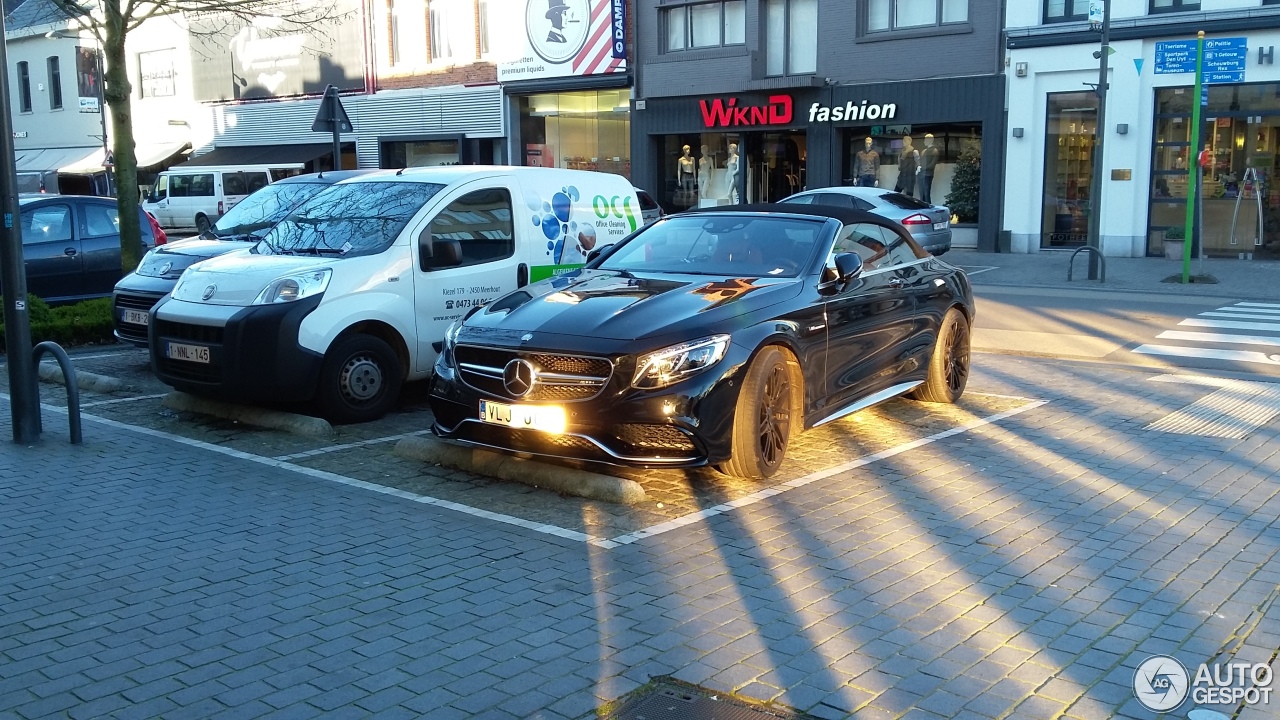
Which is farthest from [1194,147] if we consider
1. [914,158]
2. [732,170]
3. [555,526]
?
Answer: [555,526]

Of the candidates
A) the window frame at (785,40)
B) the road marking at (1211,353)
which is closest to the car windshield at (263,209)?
the road marking at (1211,353)

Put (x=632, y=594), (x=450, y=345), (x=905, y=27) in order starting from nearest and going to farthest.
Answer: (x=632, y=594) → (x=450, y=345) → (x=905, y=27)

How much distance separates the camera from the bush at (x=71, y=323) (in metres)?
12.0

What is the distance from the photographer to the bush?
12.0 m

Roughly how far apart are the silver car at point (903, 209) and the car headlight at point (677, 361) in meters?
14.7

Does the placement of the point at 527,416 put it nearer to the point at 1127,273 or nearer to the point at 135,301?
the point at 135,301

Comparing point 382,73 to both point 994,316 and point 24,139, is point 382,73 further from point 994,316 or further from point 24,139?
point 994,316

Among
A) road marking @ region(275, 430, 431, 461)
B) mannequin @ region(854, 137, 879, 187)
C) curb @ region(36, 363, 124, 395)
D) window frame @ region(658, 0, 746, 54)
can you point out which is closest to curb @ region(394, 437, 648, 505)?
road marking @ region(275, 430, 431, 461)

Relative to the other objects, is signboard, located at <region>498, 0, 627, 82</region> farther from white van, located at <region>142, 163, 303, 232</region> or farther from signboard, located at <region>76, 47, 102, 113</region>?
signboard, located at <region>76, 47, 102, 113</region>

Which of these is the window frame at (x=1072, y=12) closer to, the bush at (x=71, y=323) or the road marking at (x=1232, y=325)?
the road marking at (x=1232, y=325)

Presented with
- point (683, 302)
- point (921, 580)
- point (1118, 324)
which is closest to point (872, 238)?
point (683, 302)

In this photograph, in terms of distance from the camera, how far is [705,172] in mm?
30531

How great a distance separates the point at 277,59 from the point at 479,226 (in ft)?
110

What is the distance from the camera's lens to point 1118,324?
14328 mm
